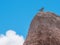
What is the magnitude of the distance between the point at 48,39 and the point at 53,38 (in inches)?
20.7

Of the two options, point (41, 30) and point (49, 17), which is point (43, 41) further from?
point (49, 17)

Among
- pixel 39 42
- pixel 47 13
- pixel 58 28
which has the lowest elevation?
pixel 39 42

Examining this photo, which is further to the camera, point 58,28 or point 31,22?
point 31,22

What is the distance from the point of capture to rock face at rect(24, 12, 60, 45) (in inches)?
985

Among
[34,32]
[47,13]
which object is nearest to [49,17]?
[47,13]

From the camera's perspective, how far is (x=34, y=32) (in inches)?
1032

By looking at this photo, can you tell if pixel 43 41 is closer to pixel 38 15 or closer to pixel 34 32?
pixel 34 32

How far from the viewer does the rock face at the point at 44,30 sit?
2502 centimetres

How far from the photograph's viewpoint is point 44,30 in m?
25.5

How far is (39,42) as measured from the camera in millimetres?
25078

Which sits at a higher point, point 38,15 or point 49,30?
point 38,15

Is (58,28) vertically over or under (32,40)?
over

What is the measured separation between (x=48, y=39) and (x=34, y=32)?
1.99 m

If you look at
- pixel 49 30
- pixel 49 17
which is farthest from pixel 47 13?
pixel 49 30
